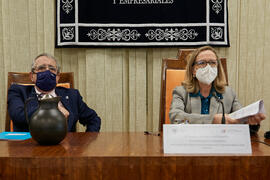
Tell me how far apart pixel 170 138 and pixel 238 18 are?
2.00 metres

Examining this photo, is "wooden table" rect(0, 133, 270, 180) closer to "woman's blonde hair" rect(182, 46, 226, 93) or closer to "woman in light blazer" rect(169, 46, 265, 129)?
"woman in light blazer" rect(169, 46, 265, 129)

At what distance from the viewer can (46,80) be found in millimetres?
1770

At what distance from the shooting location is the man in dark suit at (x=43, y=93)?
1778 mm

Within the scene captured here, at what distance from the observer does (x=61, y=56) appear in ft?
9.07

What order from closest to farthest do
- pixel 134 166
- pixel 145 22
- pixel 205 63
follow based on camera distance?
pixel 134 166
pixel 205 63
pixel 145 22

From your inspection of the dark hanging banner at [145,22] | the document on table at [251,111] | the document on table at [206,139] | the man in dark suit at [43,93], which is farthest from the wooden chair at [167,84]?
the document on table at [206,139]

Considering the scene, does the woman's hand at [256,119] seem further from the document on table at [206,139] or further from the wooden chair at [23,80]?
the wooden chair at [23,80]

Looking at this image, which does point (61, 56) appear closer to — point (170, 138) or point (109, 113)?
point (109, 113)

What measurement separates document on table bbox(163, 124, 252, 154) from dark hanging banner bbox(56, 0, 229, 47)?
1.67 meters

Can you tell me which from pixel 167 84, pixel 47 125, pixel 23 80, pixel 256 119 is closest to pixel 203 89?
pixel 167 84

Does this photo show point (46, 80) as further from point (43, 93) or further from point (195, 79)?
point (195, 79)

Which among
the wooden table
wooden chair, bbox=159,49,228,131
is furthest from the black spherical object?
wooden chair, bbox=159,49,228,131

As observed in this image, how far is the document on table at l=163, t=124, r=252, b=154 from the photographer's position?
1058 millimetres

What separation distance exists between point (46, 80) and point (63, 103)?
0.26 meters
